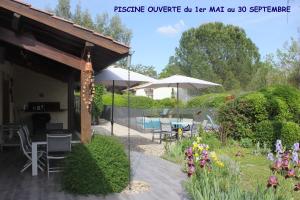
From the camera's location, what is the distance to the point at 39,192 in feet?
21.8

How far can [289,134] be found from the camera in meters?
11.2

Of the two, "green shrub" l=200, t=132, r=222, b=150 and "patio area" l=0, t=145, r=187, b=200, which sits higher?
"green shrub" l=200, t=132, r=222, b=150

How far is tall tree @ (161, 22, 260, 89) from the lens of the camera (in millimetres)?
45594

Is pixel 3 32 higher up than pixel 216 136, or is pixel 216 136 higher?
pixel 3 32

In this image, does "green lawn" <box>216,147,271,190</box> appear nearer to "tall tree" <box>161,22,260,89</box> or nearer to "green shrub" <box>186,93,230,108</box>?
"green shrub" <box>186,93,230,108</box>

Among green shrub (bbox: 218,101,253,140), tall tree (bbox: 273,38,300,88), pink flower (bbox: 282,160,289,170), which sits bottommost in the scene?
pink flower (bbox: 282,160,289,170)

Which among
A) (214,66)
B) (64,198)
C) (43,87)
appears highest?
(214,66)

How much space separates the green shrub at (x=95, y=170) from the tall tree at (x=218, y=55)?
38.1 meters

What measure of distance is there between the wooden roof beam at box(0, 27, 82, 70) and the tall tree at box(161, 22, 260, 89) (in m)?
37.9

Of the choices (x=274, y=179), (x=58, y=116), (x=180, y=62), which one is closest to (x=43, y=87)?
(x=58, y=116)

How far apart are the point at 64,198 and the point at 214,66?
1654 inches

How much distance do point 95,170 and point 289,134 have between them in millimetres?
6560

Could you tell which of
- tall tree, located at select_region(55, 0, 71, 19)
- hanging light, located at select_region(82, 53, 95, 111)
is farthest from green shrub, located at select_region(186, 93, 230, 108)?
tall tree, located at select_region(55, 0, 71, 19)

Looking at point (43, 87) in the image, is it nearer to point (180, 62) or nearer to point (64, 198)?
point (64, 198)
